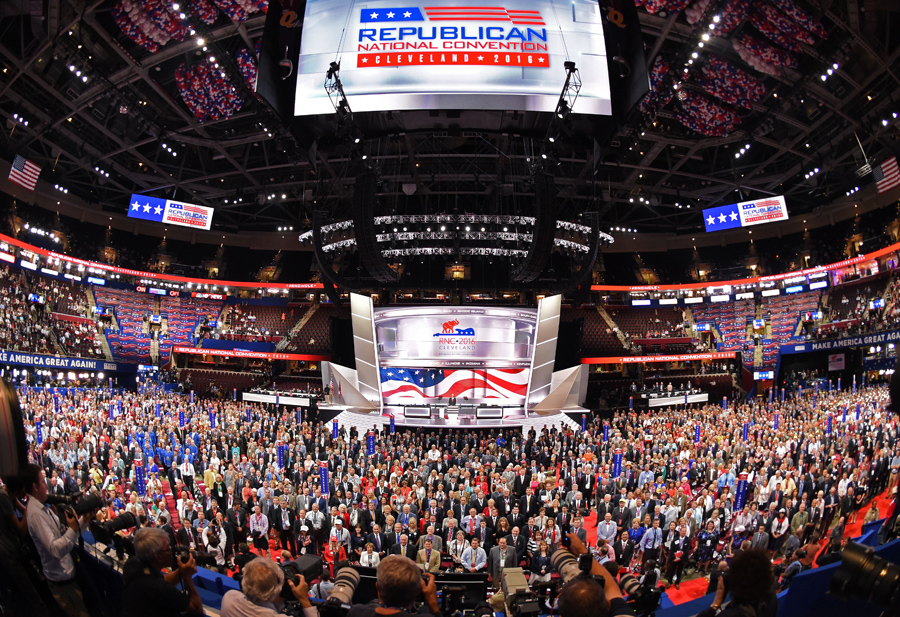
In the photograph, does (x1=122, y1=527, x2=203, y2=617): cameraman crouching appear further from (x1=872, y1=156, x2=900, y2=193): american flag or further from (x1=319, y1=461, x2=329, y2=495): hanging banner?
(x1=872, y1=156, x2=900, y2=193): american flag

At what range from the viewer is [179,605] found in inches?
97.7

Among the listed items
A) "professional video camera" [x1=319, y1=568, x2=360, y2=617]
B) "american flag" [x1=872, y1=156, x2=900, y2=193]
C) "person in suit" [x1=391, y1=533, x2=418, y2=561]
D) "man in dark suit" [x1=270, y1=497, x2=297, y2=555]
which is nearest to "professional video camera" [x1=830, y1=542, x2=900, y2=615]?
"professional video camera" [x1=319, y1=568, x2=360, y2=617]

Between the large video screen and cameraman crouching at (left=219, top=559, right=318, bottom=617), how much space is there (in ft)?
20.7

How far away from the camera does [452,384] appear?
83.2 ft

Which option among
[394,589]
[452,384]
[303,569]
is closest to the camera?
[394,589]

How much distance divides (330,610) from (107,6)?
17.7 meters

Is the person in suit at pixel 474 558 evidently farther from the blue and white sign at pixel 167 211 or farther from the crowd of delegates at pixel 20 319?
the crowd of delegates at pixel 20 319

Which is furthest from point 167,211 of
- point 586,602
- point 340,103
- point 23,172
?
point 586,602

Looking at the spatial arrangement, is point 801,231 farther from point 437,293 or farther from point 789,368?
point 437,293

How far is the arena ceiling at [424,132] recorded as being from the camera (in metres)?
13.7

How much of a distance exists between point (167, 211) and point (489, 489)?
20.6 meters

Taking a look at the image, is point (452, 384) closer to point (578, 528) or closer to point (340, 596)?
point (578, 528)

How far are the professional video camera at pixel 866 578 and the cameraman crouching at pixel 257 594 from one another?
2.26 metres

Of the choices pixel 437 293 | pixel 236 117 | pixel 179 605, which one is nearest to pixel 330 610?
pixel 179 605
